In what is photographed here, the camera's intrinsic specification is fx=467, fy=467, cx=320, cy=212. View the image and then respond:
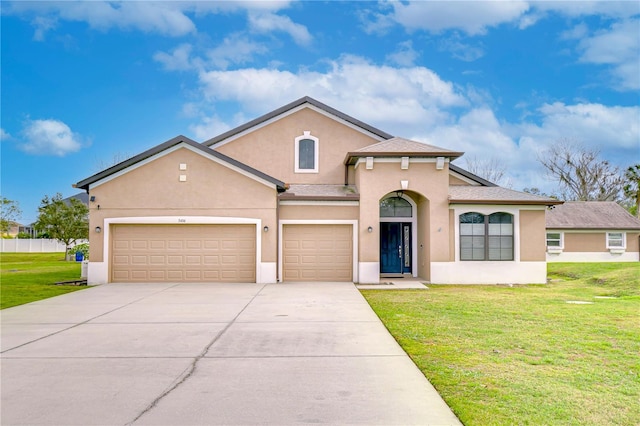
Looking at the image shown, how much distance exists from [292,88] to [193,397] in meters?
25.2

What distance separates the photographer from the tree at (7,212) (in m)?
44.5

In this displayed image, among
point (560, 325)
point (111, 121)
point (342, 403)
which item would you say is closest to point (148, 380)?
point (342, 403)

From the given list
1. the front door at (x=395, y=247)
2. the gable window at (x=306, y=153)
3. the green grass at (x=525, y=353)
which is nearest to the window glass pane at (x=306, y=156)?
the gable window at (x=306, y=153)

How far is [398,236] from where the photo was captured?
61.6 ft

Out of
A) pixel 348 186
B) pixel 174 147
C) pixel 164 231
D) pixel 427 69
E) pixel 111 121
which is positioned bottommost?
pixel 164 231

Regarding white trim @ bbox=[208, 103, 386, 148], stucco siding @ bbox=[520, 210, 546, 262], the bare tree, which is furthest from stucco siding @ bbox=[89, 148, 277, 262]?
the bare tree

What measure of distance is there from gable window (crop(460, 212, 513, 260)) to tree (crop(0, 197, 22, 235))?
4411 cm

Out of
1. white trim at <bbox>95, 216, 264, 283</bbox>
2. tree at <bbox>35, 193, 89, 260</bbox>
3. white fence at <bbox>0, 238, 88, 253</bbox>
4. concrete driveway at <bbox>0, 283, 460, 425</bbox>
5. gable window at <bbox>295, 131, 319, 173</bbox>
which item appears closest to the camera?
concrete driveway at <bbox>0, 283, 460, 425</bbox>

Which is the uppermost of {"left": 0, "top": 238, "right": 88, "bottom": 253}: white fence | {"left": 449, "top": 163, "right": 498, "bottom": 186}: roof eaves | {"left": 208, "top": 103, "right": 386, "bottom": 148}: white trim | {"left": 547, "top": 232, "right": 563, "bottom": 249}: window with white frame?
{"left": 208, "top": 103, "right": 386, "bottom": 148}: white trim

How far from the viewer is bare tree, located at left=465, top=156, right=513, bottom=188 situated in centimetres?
4319

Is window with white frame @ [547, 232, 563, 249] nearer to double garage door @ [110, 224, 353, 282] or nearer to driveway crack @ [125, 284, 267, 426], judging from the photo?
double garage door @ [110, 224, 353, 282]

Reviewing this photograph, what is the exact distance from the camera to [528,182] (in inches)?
1924

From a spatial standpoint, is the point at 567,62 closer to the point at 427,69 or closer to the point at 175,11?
the point at 427,69

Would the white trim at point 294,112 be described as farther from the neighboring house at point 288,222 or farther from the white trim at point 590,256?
the white trim at point 590,256
